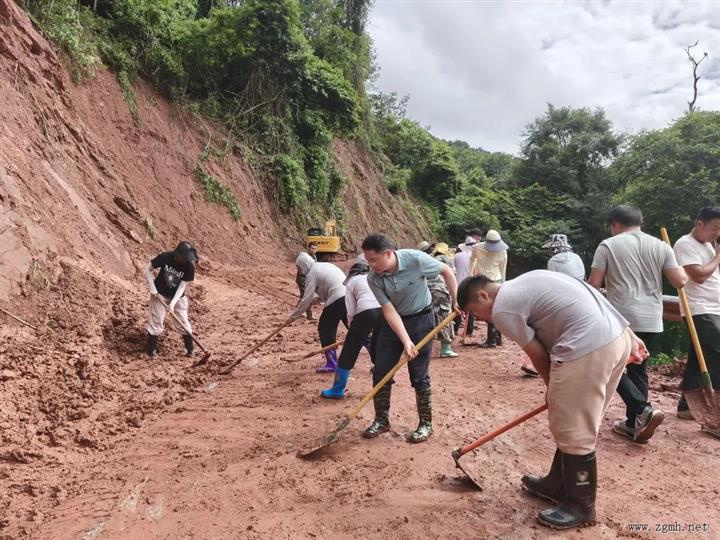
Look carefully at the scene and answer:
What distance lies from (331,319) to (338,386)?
0.88 m

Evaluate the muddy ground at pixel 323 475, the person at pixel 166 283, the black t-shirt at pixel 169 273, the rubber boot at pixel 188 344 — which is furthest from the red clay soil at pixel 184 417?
the black t-shirt at pixel 169 273

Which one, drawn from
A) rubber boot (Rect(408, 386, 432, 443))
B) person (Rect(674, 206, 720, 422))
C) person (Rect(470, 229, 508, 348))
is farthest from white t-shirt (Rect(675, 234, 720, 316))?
person (Rect(470, 229, 508, 348))

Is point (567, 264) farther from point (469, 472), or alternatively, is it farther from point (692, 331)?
point (469, 472)

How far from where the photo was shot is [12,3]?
8281 millimetres

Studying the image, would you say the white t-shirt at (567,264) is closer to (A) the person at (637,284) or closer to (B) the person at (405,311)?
(A) the person at (637,284)

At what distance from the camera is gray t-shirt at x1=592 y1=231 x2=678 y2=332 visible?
12.0 feet

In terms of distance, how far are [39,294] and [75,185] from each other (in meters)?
3.35

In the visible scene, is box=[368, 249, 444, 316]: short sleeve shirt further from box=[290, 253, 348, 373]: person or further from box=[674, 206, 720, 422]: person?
box=[674, 206, 720, 422]: person

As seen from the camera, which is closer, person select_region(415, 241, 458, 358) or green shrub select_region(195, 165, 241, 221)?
person select_region(415, 241, 458, 358)

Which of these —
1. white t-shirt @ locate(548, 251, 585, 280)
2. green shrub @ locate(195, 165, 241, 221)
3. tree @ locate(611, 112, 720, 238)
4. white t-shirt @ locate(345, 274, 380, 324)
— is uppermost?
tree @ locate(611, 112, 720, 238)

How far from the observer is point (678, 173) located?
1833 cm

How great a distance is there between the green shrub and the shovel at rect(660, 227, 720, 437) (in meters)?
11.0

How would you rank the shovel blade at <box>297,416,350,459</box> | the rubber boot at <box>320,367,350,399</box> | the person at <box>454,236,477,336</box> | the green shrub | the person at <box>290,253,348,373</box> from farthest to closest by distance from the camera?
the green shrub < the person at <box>454,236,477,336</box> < the person at <box>290,253,348,373</box> < the rubber boot at <box>320,367,350,399</box> < the shovel blade at <box>297,416,350,459</box>

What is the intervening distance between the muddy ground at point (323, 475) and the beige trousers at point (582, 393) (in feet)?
1.82
